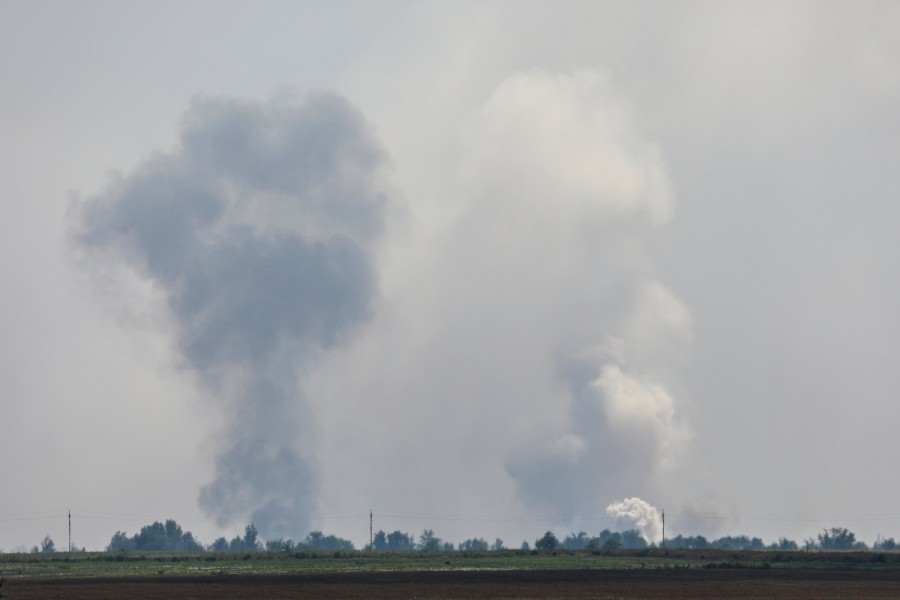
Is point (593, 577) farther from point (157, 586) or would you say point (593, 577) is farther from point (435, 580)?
point (157, 586)

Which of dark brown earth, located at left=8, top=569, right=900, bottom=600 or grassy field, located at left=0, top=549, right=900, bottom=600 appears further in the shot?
grassy field, located at left=0, top=549, right=900, bottom=600

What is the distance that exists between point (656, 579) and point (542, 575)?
42.1 feet

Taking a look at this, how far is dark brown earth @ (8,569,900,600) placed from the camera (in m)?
93.9

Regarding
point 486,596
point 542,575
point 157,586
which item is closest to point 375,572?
point 542,575

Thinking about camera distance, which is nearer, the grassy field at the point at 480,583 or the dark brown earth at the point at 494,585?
the dark brown earth at the point at 494,585

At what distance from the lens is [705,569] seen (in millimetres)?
136000

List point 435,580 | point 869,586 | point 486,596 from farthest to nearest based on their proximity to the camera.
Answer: point 435,580 → point 869,586 → point 486,596

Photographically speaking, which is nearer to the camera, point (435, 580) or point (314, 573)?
point (435, 580)

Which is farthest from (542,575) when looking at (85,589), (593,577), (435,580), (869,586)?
(85,589)

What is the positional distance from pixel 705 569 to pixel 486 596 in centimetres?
5312

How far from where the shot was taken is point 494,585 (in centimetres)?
10412

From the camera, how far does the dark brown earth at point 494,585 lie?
93938 millimetres

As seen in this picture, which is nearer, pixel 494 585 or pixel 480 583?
pixel 494 585

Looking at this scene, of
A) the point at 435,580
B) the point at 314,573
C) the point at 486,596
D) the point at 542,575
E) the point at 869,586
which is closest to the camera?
the point at 486,596
